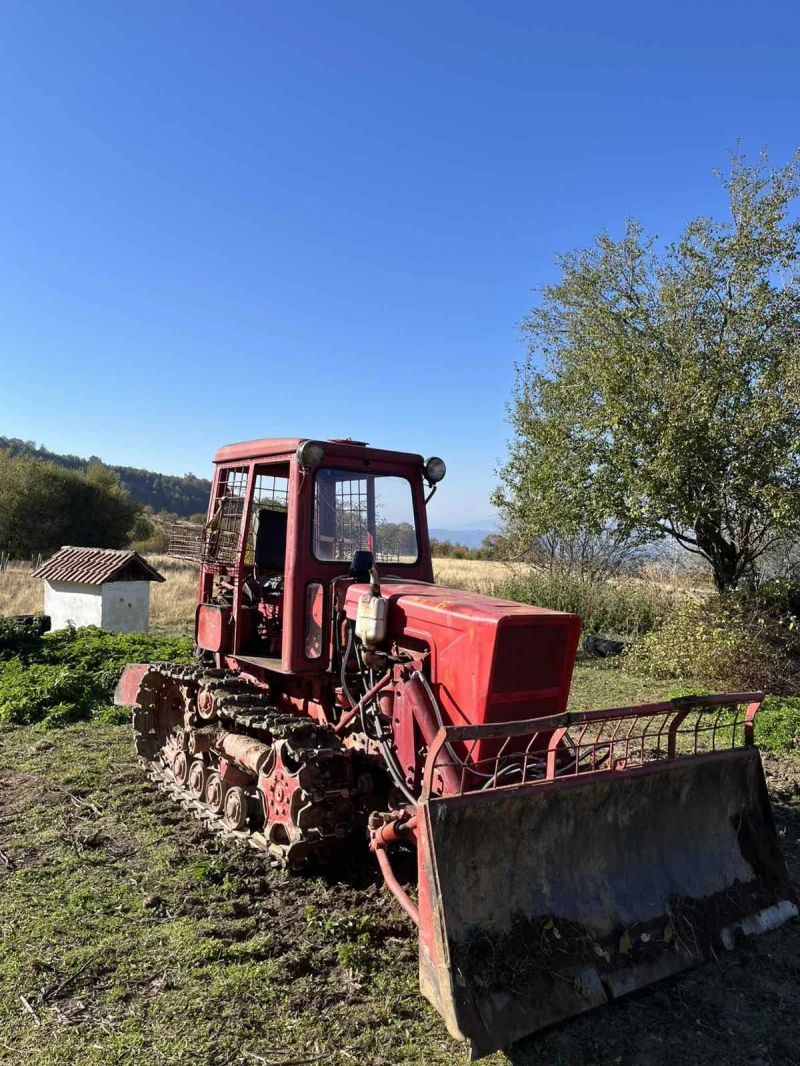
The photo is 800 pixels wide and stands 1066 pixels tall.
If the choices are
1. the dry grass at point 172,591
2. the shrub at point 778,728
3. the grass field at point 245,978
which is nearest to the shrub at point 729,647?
the shrub at point 778,728

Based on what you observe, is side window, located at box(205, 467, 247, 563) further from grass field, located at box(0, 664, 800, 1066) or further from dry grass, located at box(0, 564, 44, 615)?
dry grass, located at box(0, 564, 44, 615)

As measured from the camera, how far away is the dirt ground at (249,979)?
341 cm

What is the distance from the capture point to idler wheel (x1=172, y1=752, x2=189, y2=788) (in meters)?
6.55

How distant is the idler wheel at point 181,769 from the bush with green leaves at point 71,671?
308 cm

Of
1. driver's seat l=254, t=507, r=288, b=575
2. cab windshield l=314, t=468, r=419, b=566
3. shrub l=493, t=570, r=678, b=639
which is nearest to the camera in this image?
cab windshield l=314, t=468, r=419, b=566

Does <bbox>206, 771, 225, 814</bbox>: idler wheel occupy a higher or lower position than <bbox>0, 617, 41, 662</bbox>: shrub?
higher

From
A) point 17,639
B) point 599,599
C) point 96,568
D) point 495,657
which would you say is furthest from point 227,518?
point 599,599

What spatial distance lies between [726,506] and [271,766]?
412 inches

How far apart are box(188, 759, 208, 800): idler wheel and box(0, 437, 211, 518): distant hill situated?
60784mm

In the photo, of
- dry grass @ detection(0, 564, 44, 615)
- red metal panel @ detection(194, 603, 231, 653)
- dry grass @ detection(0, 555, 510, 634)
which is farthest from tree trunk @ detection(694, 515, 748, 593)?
dry grass @ detection(0, 564, 44, 615)

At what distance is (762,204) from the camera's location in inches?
515

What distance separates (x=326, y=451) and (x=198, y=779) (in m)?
2.98

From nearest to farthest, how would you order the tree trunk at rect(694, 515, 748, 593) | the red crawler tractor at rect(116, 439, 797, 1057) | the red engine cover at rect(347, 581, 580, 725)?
the red crawler tractor at rect(116, 439, 797, 1057) → the red engine cover at rect(347, 581, 580, 725) → the tree trunk at rect(694, 515, 748, 593)

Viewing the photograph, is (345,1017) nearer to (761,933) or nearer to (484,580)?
(761,933)
